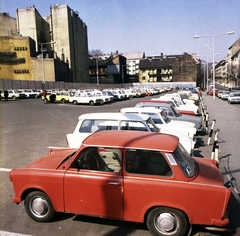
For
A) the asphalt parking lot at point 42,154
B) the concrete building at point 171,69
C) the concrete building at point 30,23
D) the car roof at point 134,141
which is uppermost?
the concrete building at point 30,23

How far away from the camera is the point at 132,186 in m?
3.66

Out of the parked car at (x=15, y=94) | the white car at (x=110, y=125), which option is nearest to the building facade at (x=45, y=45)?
the parked car at (x=15, y=94)

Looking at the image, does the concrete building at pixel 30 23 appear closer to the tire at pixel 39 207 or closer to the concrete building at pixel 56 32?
the concrete building at pixel 56 32

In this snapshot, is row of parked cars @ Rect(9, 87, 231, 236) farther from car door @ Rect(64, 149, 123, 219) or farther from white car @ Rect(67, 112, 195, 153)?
white car @ Rect(67, 112, 195, 153)

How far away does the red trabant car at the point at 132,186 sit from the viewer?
3.51 meters

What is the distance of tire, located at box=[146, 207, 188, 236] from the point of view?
11.8 feet

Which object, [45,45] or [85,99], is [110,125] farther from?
[45,45]

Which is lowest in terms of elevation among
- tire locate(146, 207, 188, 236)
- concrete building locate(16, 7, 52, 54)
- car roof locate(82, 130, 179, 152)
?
tire locate(146, 207, 188, 236)

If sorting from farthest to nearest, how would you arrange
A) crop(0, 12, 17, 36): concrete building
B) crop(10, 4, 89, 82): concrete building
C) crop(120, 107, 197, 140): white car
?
crop(0, 12, 17, 36): concrete building → crop(10, 4, 89, 82): concrete building → crop(120, 107, 197, 140): white car

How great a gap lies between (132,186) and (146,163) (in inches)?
16.0

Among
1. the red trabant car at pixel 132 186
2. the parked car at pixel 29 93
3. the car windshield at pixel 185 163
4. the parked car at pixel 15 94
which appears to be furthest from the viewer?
the parked car at pixel 29 93

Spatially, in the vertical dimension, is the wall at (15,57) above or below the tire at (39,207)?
above

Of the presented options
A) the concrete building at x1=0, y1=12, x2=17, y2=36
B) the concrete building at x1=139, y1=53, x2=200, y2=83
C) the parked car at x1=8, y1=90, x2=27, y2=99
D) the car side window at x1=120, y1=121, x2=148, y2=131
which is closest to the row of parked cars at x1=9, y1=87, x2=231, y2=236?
the car side window at x1=120, y1=121, x2=148, y2=131

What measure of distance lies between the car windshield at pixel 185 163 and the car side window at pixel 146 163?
Result: 226 millimetres
